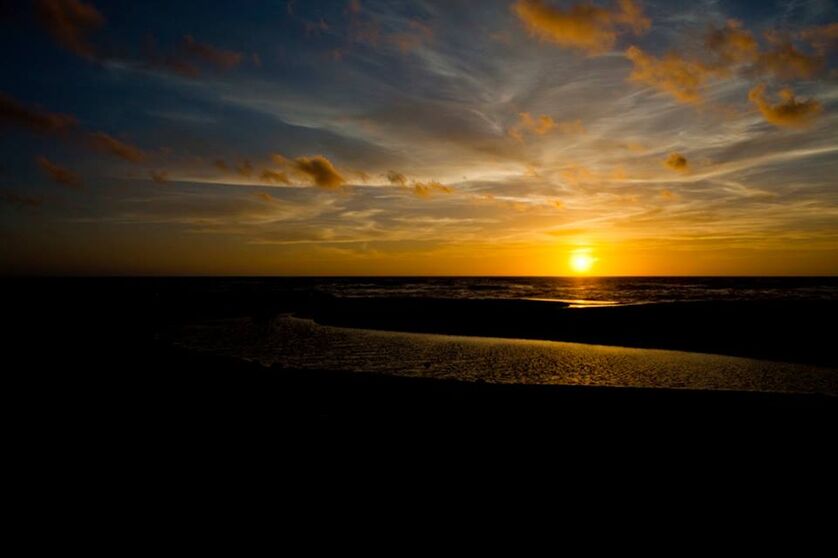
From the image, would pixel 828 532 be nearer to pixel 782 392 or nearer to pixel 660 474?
pixel 660 474

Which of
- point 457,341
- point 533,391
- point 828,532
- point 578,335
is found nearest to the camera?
point 828,532

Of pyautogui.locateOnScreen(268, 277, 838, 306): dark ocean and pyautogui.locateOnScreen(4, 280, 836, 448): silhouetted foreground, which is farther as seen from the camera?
pyautogui.locateOnScreen(268, 277, 838, 306): dark ocean

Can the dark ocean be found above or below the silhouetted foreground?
above

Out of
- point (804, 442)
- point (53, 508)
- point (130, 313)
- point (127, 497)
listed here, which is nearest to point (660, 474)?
point (804, 442)

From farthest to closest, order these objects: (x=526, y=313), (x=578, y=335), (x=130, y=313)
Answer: (x=130, y=313), (x=526, y=313), (x=578, y=335)

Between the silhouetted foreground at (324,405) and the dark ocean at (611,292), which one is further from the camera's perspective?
the dark ocean at (611,292)

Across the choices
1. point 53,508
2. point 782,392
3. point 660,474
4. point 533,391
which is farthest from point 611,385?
point 53,508

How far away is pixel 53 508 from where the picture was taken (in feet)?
22.2

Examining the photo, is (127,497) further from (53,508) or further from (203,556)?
(203,556)

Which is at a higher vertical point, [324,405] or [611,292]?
[611,292]

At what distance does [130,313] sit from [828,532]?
51960 millimetres

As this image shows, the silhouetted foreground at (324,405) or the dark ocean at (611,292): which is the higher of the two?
the dark ocean at (611,292)

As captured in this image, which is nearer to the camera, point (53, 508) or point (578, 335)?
point (53, 508)

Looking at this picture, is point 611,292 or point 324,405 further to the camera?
point 611,292
